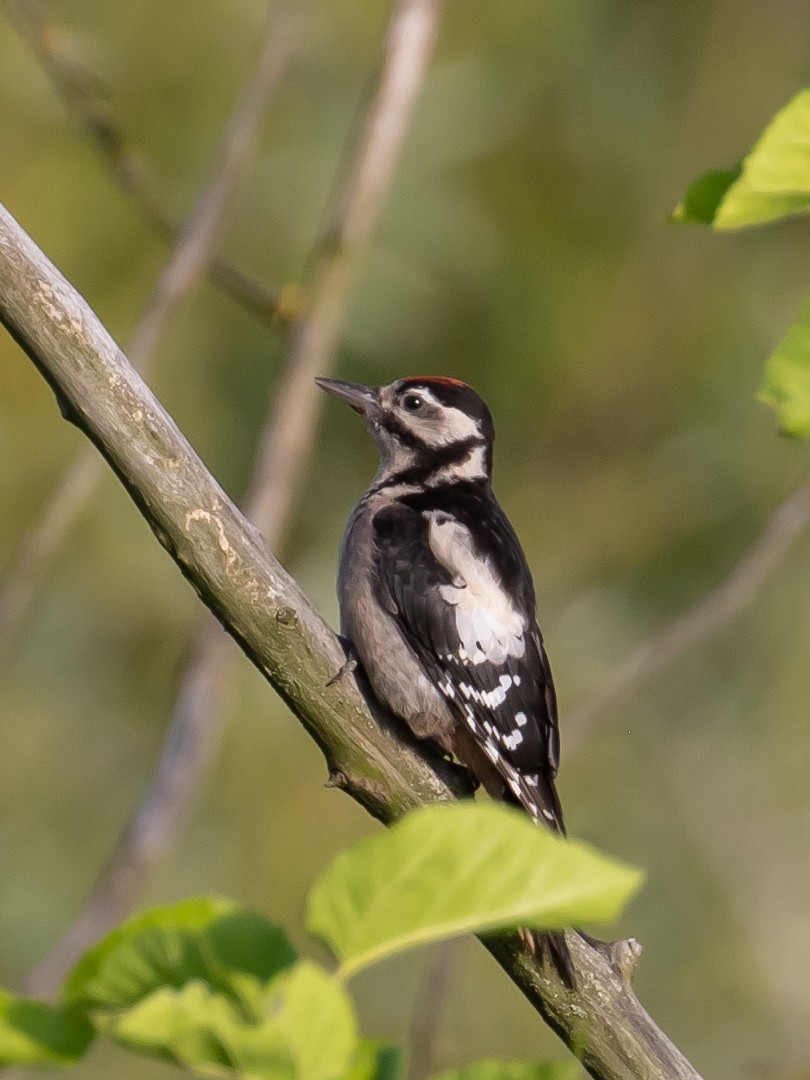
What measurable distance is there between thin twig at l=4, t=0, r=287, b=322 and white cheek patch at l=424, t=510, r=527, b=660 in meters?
1.54

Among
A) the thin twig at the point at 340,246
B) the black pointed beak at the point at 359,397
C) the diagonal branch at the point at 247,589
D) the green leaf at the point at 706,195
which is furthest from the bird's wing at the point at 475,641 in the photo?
the green leaf at the point at 706,195

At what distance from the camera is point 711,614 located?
438cm

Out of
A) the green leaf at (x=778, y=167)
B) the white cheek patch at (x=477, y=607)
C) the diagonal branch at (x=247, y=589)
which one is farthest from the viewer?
the white cheek patch at (x=477, y=607)

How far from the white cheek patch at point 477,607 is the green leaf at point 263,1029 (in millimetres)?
2713

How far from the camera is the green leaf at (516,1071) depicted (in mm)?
1129

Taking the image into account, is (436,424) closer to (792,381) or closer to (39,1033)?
(792,381)

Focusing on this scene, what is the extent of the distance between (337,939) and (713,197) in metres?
0.93

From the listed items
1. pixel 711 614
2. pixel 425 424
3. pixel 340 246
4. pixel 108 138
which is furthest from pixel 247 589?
pixel 108 138

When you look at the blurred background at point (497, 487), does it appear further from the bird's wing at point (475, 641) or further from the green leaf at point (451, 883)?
the green leaf at point (451, 883)

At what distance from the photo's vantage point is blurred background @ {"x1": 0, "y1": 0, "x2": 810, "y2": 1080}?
8188 millimetres

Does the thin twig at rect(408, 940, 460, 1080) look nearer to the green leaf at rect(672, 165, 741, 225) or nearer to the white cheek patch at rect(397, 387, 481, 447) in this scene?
the white cheek patch at rect(397, 387, 481, 447)

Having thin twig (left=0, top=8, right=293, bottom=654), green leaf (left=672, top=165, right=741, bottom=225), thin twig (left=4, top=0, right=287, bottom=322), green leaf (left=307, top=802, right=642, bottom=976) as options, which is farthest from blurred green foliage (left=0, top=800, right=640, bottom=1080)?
thin twig (left=4, top=0, right=287, bottom=322)

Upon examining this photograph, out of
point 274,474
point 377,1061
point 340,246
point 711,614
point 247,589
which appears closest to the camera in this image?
point 377,1061

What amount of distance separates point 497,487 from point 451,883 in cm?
767
